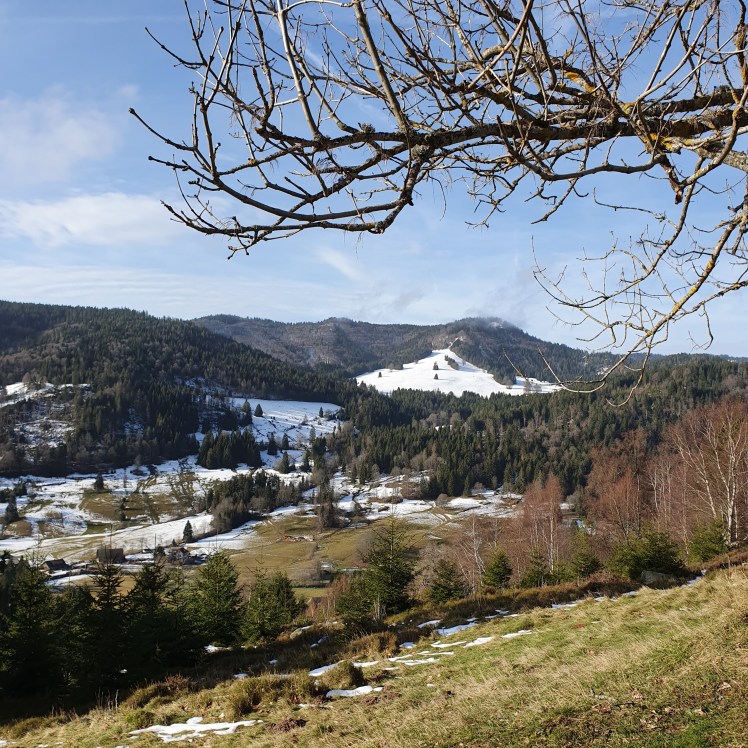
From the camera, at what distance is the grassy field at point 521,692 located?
177 inches

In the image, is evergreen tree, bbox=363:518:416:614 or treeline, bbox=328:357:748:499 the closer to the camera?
evergreen tree, bbox=363:518:416:614

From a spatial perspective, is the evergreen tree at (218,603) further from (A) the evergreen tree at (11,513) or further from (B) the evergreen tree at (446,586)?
(A) the evergreen tree at (11,513)

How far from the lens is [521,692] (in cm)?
634

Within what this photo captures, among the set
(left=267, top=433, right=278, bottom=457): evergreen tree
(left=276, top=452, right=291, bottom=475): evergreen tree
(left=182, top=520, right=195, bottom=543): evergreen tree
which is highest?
(left=267, top=433, right=278, bottom=457): evergreen tree

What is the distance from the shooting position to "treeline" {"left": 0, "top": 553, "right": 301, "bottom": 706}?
1598cm

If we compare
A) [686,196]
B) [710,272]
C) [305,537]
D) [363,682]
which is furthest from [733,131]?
[305,537]

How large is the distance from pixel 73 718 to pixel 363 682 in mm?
8086

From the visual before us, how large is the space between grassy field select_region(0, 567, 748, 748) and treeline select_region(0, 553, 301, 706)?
3.36 m

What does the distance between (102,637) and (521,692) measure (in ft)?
50.6

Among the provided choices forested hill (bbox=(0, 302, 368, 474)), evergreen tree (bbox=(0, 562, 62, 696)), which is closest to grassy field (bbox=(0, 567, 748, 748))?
evergreen tree (bbox=(0, 562, 62, 696))

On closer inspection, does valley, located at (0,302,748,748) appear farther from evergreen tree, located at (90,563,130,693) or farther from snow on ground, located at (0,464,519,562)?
snow on ground, located at (0,464,519,562)

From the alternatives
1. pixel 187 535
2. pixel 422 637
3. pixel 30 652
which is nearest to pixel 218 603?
pixel 30 652

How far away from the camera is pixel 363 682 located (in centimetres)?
921

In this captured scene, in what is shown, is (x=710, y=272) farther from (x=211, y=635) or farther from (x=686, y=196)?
(x=211, y=635)
